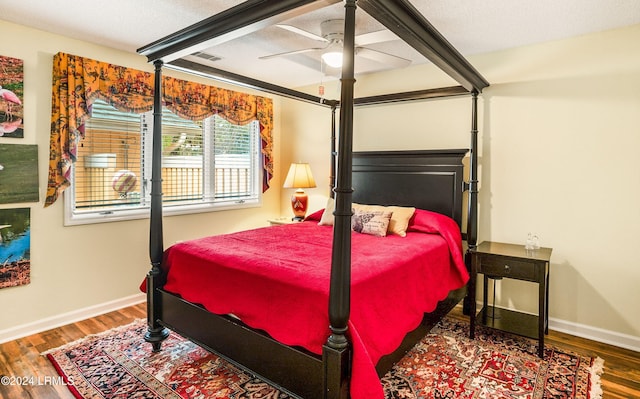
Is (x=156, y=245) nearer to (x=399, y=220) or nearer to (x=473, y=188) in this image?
(x=399, y=220)

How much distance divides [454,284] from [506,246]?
0.58m

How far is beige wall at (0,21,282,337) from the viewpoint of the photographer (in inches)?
114

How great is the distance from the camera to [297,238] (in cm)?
298

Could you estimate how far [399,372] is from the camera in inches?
94.8

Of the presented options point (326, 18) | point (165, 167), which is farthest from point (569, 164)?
point (165, 167)

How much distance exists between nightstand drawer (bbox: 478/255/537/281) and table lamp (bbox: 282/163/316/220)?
2.17 meters

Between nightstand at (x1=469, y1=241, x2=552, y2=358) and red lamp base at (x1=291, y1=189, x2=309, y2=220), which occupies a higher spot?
red lamp base at (x1=291, y1=189, x2=309, y2=220)

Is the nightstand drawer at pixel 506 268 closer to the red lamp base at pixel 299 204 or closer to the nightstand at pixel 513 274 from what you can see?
the nightstand at pixel 513 274

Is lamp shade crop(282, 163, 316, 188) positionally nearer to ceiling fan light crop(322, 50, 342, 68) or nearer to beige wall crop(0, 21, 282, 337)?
beige wall crop(0, 21, 282, 337)

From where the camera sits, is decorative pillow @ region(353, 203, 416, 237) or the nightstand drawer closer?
the nightstand drawer

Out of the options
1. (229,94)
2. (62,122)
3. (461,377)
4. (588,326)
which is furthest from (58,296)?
(588,326)

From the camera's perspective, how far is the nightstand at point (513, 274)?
8.52 feet


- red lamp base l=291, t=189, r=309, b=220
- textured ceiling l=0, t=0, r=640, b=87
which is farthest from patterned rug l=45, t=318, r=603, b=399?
textured ceiling l=0, t=0, r=640, b=87

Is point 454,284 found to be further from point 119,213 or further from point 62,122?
point 62,122
